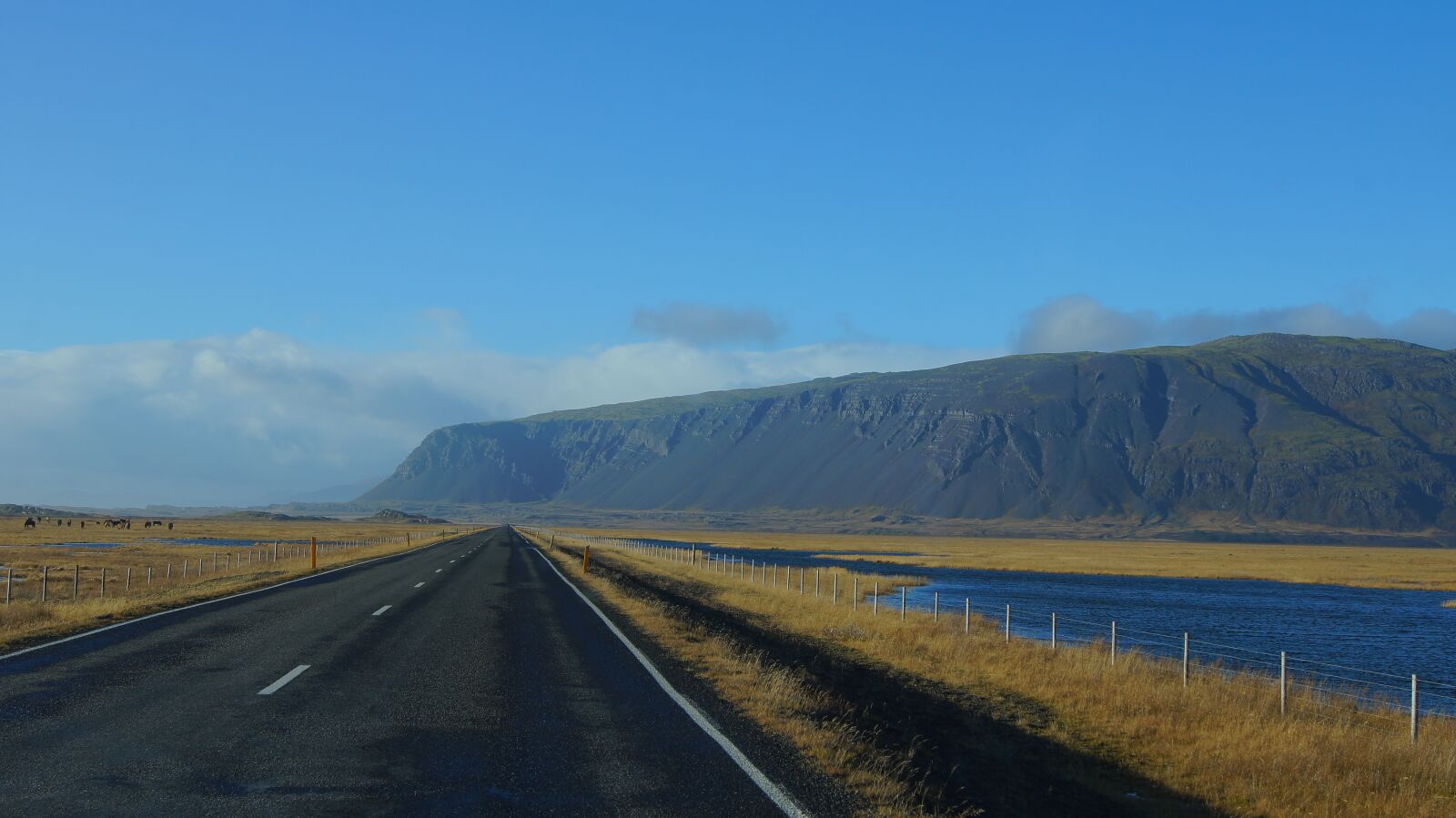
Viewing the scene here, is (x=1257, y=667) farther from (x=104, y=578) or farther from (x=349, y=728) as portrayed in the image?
(x=104, y=578)

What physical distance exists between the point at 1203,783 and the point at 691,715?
6171 mm

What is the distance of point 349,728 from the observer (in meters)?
10.6

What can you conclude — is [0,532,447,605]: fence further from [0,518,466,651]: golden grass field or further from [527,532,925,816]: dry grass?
[527,532,925,816]: dry grass

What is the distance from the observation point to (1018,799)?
35.4 feet

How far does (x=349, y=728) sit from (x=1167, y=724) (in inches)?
463

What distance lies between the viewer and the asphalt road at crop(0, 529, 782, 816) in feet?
26.4

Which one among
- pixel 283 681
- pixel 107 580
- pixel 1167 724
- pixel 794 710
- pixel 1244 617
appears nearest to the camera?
pixel 794 710

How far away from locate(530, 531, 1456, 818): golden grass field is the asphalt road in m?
1.67

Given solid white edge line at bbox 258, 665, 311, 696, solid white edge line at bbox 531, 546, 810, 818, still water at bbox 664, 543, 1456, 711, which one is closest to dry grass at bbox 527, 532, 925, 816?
solid white edge line at bbox 531, 546, 810, 818

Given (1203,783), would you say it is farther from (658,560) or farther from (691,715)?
(658,560)

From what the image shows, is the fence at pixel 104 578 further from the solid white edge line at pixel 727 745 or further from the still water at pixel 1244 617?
the still water at pixel 1244 617

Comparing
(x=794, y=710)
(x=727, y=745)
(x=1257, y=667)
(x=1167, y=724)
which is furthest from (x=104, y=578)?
(x=1257, y=667)

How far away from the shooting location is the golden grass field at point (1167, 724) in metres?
11.6

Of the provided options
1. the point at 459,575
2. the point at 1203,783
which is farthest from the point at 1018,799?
the point at 459,575
